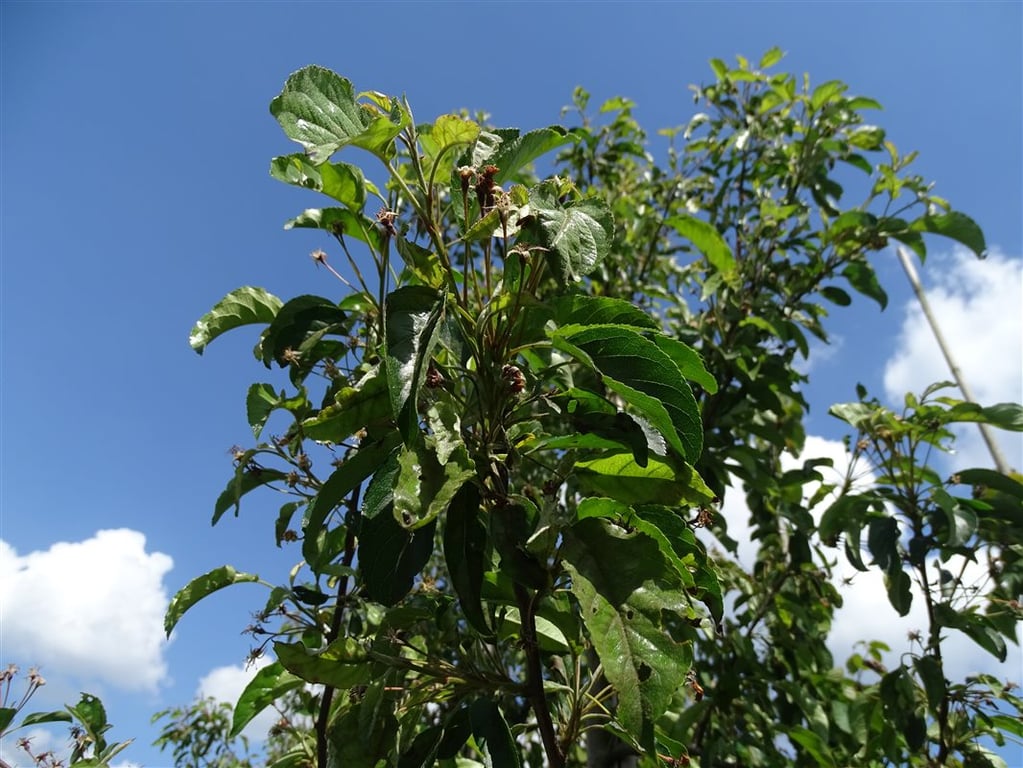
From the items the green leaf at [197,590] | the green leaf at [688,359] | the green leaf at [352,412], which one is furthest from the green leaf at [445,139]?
the green leaf at [197,590]

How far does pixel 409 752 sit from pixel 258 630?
556mm

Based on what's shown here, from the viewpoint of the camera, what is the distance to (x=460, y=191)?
125cm

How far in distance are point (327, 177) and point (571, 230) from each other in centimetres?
53

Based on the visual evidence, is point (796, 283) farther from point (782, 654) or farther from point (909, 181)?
point (782, 654)

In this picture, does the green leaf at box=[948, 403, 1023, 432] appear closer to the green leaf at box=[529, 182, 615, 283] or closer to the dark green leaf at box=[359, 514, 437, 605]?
the green leaf at box=[529, 182, 615, 283]

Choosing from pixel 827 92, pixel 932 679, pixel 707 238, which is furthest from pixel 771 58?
pixel 932 679

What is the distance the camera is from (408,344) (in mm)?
1013

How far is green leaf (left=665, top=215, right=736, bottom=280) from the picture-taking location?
2562mm

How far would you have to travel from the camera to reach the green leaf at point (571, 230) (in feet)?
3.42

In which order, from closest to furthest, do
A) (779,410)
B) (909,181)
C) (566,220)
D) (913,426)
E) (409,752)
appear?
(566,220), (409,752), (913,426), (779,410), (909,181)

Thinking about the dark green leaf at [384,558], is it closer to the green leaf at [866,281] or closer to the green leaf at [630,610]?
the green leaf at [630,610]

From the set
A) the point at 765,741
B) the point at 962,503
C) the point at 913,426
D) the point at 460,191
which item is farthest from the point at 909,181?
the point at 460,191

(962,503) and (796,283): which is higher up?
(796,283)

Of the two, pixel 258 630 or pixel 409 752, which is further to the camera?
pixel 258 630
